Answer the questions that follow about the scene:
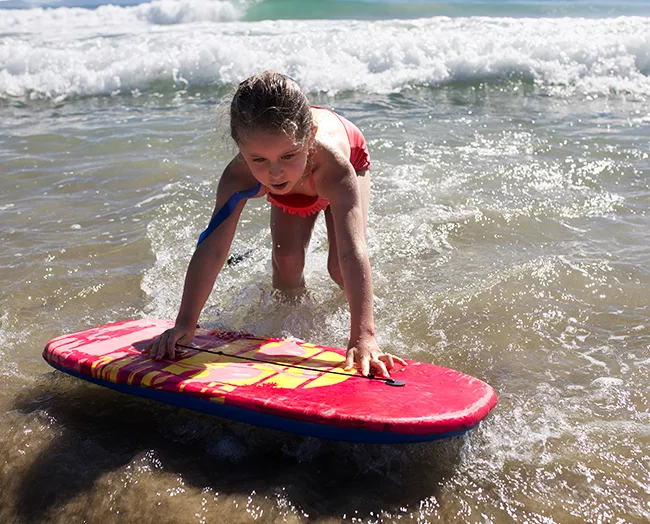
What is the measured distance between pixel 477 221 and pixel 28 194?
3.30 m

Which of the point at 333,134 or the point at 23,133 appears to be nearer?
the point at 333,134

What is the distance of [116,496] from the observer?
2.07 meters

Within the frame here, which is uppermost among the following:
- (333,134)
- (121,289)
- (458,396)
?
(333,134)

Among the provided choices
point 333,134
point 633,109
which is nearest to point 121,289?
point 333,134

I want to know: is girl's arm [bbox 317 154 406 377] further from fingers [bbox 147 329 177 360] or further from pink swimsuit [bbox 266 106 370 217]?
fingers [bbox 147 329 177 360]

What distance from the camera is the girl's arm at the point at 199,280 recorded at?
2.68 meters

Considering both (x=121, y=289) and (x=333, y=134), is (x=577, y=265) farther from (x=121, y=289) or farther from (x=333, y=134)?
(x=121, y=289)

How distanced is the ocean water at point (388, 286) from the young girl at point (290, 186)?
0.99ft

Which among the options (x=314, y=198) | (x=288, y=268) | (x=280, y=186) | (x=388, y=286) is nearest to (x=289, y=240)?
(x=288, y=268)

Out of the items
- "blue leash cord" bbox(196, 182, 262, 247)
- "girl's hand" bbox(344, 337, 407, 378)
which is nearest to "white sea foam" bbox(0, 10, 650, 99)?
"blue leash cord" bbox(196, 182, 262, 247)

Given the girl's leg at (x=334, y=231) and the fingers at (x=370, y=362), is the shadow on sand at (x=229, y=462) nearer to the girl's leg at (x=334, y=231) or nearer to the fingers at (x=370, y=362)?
the fingers at (x=370, y=362)

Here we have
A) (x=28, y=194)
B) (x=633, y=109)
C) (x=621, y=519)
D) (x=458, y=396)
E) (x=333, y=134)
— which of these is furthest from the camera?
(x=633, y=109)

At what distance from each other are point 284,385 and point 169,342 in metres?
0.56

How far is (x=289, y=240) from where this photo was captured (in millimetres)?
3465
